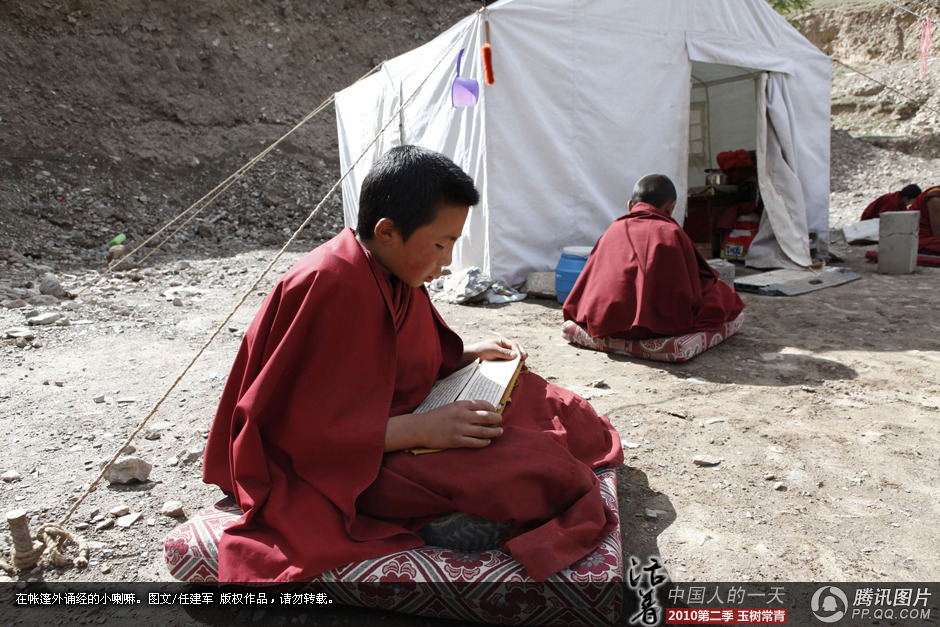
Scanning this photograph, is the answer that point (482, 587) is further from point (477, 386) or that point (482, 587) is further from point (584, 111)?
point (584, 111)

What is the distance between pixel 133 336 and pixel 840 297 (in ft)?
18.7

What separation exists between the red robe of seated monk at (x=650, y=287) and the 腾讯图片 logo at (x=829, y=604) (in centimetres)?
226

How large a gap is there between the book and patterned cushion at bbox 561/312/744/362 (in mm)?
1966

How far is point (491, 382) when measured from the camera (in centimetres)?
193

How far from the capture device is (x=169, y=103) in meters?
11.4

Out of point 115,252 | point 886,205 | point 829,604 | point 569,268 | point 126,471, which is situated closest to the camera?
point 829,604

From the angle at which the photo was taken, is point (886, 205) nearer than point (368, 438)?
No

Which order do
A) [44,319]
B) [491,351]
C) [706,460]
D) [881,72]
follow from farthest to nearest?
[881,72] → [44,319] → [706,460] → [491,351]

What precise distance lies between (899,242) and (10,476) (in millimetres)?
7390

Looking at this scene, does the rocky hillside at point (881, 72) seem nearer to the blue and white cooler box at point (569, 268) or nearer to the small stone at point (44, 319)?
the blue and white cooler box at point (569, 268)

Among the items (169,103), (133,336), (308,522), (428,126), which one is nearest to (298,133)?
(169,103)

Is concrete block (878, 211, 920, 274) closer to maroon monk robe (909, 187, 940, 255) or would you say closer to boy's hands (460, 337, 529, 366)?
maroon monk robe (909, 187, 940, 255)

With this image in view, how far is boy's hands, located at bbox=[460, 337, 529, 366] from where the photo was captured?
7.30 ft

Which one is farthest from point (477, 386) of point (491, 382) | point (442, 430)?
point (442, 430)
